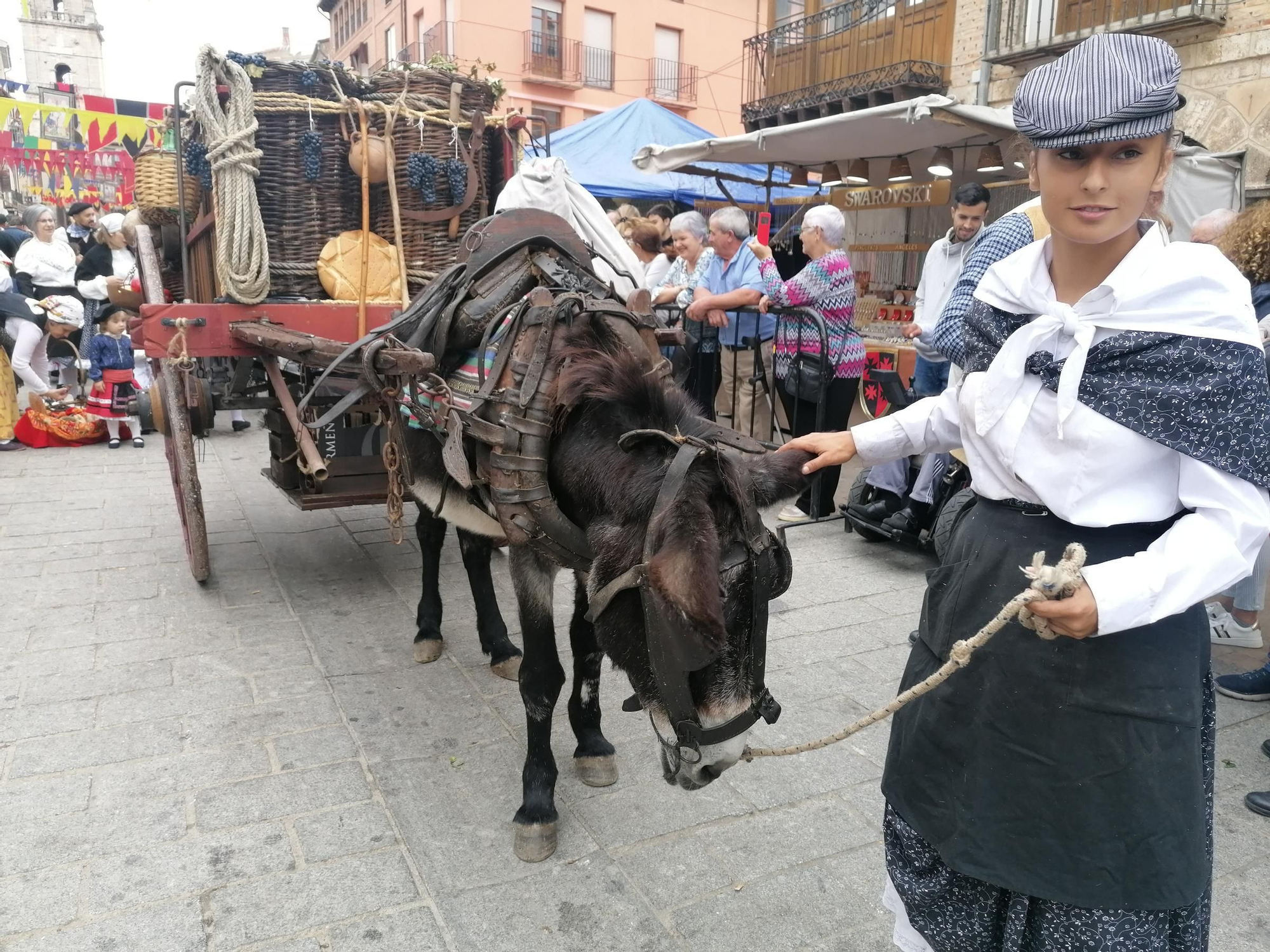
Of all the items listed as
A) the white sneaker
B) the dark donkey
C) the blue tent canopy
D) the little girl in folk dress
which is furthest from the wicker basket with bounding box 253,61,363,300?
the blue tent canopy

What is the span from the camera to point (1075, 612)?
1167mm

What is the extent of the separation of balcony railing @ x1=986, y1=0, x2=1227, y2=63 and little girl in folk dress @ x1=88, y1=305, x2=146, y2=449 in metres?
9.82

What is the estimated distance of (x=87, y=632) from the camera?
152 inches

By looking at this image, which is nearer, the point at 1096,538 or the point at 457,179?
the point at 1096,538

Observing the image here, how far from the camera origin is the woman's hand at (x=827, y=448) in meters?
1.71

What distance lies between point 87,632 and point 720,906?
10.5 feet

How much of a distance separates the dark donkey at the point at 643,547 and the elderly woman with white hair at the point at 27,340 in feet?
24.5

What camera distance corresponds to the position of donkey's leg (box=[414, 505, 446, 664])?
370 centimetres

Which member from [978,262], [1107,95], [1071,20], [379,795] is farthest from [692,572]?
[1071,20]

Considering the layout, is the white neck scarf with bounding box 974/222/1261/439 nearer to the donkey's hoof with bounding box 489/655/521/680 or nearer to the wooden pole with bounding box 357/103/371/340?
the donkey's hoof with bounding box 489/655/521/680

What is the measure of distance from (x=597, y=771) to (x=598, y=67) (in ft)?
92.2

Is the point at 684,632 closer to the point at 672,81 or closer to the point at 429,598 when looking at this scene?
the point at 429,598

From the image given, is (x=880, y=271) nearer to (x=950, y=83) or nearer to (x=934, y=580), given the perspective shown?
(x=950, y=83)

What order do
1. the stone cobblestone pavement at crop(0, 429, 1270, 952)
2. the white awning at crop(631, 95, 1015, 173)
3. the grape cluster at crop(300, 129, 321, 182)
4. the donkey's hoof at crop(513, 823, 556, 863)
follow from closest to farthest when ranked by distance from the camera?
1. the stone cobblestone pavement at crop(0, 429, 1270, 952)
2. the donkey's hoof at crop(513, 823, 556, 863)
3. the grape cluster at crop(300, 129, 321, 182)
4. the white awning at crop(631, 95, 1015, 173)
